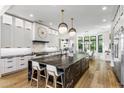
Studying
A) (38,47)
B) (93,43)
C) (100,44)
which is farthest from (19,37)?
(93,43)

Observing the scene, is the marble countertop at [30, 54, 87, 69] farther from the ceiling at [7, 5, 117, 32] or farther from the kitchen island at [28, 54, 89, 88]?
the ceiling at [7, 5, 117, 32]

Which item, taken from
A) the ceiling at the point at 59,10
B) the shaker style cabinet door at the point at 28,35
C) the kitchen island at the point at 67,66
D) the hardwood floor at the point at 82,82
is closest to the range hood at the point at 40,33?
the shaker style cabinet door at the point at 28,35

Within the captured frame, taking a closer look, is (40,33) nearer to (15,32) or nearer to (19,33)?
(19,33)

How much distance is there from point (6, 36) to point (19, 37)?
80 cm

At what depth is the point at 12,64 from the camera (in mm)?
4691

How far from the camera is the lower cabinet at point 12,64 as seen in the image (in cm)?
432

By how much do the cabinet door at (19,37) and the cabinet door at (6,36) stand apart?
0.31m

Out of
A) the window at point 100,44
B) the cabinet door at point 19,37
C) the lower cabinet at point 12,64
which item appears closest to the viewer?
the lower cabinet at point 12,64

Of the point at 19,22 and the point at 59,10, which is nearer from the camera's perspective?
the point at 59,10

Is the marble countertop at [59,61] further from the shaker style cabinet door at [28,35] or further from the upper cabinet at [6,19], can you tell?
the shaker style cabinet door at [28,35]

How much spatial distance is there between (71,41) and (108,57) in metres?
3.71

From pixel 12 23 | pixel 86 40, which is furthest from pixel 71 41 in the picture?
pixel 12 23

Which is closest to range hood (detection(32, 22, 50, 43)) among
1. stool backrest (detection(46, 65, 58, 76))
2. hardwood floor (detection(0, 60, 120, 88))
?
hardwood floor (detection(0, 60, 120, 88))

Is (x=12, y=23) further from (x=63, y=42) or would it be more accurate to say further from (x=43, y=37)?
(x=63, y=42)
